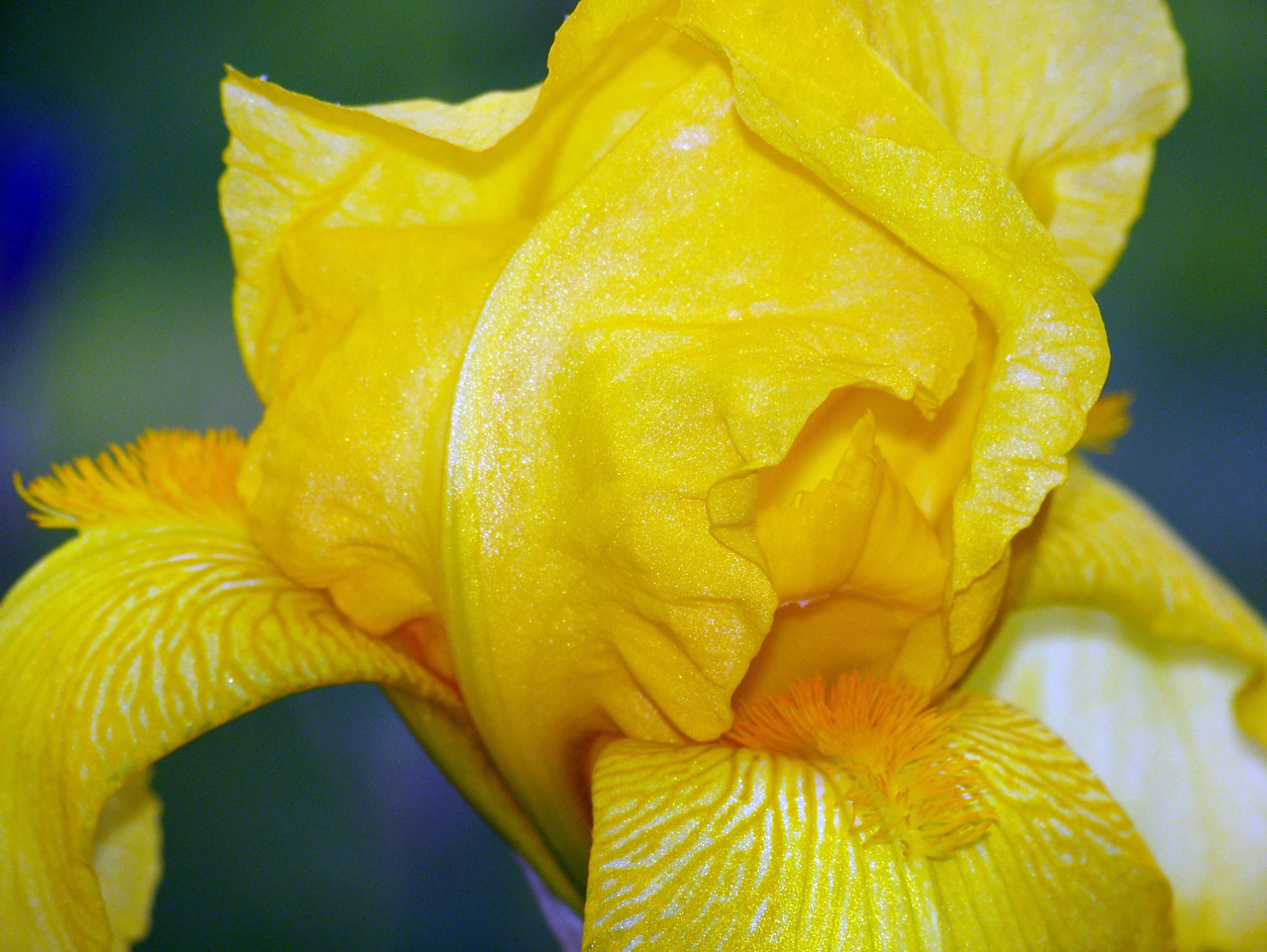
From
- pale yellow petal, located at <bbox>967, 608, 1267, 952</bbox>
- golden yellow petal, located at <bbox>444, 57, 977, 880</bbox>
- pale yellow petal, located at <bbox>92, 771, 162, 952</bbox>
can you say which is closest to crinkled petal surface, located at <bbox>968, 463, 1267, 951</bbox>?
pale yellow petal, located at <bbox>967, 608, 1267, 952</bbox>

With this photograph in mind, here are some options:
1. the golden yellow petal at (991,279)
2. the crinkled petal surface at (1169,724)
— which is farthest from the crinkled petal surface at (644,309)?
the crinkled petal surface at (1169,724)

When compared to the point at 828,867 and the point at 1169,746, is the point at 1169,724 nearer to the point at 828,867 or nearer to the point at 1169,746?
the point at 1169,746

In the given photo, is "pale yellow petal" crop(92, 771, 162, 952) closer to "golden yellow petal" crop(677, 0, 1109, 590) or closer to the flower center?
the flower center

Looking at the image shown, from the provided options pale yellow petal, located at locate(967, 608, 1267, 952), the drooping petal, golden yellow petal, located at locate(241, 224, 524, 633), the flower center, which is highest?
golden yellow petal, located at locate(241, 224, 524, 633)

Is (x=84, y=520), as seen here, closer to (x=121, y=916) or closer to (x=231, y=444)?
(x=231, y=444)

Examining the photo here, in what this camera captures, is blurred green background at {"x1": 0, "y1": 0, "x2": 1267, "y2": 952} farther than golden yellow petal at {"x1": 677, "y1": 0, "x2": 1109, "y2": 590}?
Yes

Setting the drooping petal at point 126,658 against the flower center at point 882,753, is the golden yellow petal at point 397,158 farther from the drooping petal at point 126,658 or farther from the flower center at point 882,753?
the flower center at point 882,753

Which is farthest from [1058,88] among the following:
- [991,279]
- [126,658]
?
[126,658]
